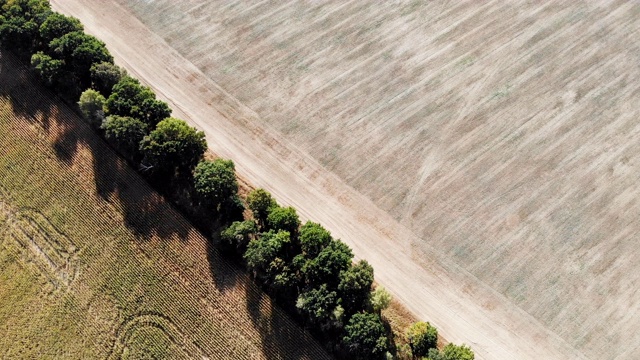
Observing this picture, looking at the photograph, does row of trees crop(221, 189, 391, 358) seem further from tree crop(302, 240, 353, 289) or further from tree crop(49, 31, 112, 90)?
tree crop(49, 31, 112, 90)

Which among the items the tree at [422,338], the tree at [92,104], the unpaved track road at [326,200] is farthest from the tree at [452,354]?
the tree at [92,104]

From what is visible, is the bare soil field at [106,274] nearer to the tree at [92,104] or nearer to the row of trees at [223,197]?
the row of trees at [223,197]

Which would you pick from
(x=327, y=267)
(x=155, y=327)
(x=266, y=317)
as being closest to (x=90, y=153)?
(x=155, y=327)

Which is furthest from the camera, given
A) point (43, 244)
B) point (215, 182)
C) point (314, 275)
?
point (43, 244)

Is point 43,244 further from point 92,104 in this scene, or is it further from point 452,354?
point 452,354

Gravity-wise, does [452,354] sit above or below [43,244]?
above
